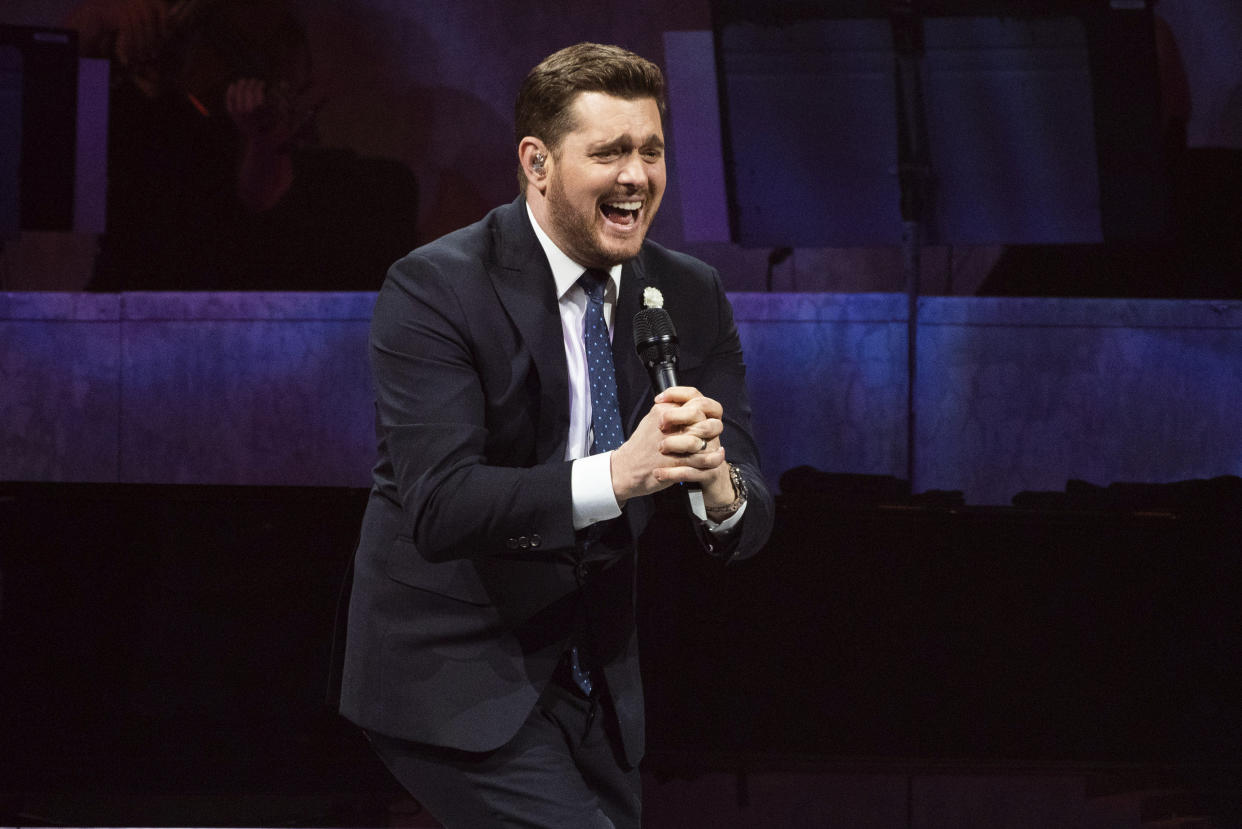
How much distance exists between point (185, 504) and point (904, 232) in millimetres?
2245

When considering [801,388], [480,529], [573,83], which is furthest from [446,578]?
[801,388]

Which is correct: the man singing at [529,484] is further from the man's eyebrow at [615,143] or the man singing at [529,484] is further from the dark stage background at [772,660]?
the dark stage background at [772,660]

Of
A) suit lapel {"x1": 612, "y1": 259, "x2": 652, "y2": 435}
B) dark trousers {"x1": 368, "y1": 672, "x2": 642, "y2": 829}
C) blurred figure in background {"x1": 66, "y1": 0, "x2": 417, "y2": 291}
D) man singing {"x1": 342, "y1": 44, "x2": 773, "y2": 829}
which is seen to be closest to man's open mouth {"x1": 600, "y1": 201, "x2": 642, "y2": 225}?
man singing {"x1": 342, "y1": 44, "x2": 773, "y2": 829}

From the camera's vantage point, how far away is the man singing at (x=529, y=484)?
1.26 m

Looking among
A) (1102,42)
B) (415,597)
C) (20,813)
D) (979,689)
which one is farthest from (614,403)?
(1102,42)

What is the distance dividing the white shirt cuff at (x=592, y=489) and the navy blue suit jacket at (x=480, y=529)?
0.01 metres

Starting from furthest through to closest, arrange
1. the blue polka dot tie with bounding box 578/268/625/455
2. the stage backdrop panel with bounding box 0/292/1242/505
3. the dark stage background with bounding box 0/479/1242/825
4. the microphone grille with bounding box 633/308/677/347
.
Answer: the stage backdrop panel with bounding box 0/292/1242/505 < the dark stage background with bounding box 0/479/1242/825 < the blue polka dot tie with bounding box 578/268/625/455 < the microphone grille with bounding box 633/308/677/347

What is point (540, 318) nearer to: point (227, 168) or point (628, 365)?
point (628, 365)

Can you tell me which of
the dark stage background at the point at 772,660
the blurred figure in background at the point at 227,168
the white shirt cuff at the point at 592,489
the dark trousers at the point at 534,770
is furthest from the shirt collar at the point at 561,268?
the blurred figure in background at the point at 227,168

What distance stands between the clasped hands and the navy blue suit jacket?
8cm

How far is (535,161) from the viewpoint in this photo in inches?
54.6

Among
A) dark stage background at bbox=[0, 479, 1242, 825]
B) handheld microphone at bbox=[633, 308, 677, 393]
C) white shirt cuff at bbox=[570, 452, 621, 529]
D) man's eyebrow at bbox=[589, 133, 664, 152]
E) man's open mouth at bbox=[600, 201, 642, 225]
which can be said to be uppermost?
man's eyebrow at bbox=[589, 133, 664, 152]

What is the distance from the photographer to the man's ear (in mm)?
1370

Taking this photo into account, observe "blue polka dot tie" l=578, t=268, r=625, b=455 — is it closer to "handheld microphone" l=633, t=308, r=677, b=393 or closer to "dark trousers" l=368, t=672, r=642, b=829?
"handheld microphone" l=633, t=308, r=677, b=393
